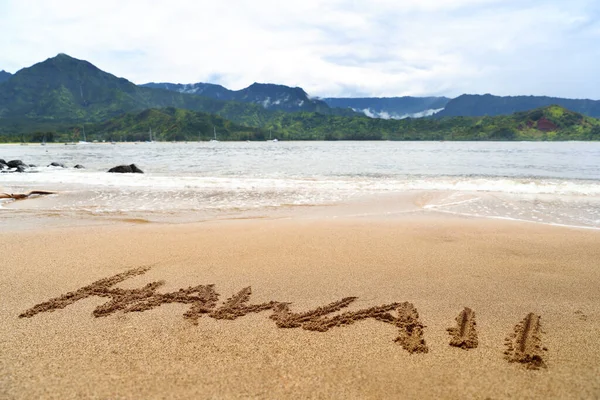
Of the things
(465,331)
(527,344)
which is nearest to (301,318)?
(465,331)

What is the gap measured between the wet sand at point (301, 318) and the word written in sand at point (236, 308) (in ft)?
0.06

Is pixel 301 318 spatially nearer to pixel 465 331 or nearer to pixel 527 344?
pixel 465 331

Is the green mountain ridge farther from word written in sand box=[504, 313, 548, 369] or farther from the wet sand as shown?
word written in sand box=[504, 313, 548, 369]

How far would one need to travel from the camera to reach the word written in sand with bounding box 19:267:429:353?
317 centimetres

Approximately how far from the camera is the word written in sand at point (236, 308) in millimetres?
3170

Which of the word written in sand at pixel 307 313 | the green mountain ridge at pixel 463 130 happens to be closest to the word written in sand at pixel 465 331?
the word written in sand at pixel 307 313

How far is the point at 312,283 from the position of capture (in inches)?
165

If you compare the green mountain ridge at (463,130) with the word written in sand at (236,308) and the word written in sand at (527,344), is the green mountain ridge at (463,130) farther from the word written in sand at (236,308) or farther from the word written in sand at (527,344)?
the word written in sand at (236,308)

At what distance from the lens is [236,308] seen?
11.6 feet

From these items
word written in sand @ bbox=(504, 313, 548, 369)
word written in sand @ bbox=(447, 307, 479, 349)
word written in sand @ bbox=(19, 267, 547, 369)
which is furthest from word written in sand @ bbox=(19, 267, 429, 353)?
word written in sand @ bbox=(504, 313, 548, 369)

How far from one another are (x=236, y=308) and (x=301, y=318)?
2.30 feet

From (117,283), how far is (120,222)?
13.5 ft

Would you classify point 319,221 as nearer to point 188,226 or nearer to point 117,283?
point 188,226

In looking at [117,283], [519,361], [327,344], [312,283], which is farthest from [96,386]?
[519,361]
